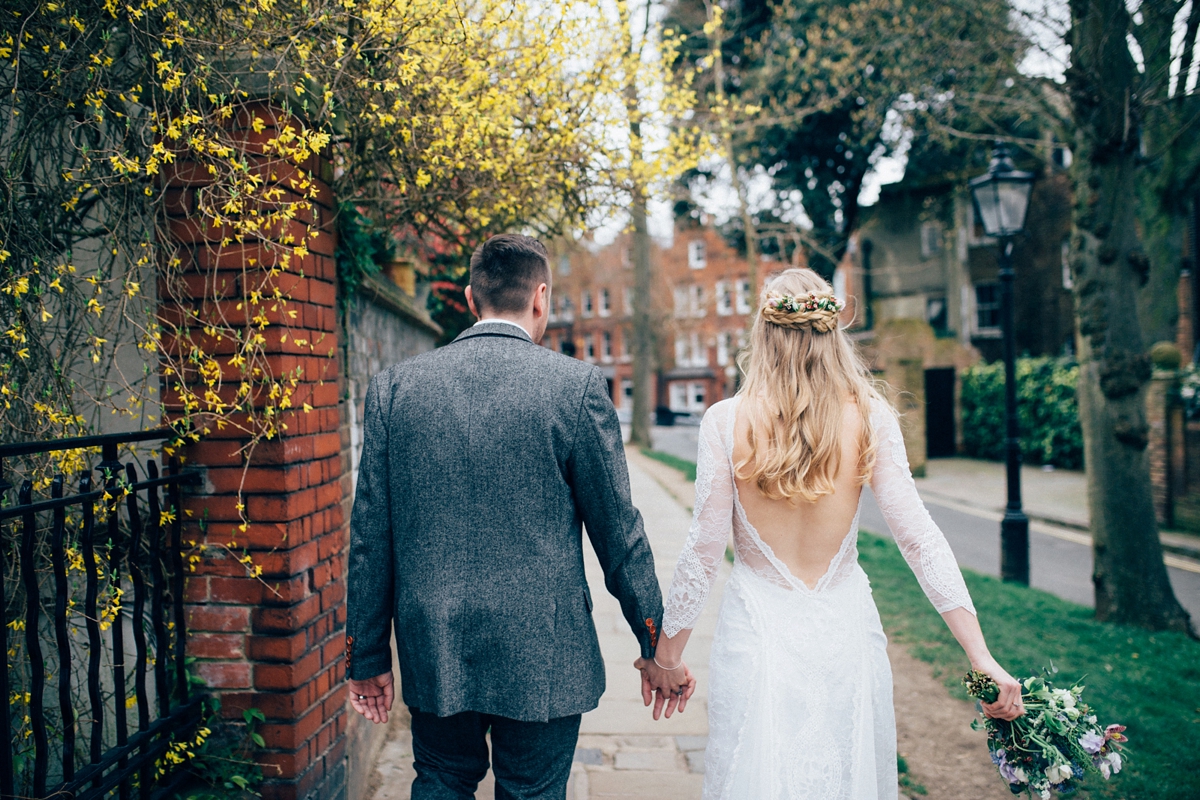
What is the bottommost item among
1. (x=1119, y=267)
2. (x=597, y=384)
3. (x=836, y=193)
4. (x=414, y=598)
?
(x=414, y=598)

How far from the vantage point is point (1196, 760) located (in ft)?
11.4

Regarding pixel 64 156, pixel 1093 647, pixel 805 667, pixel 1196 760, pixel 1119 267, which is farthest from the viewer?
pixel 1119 267

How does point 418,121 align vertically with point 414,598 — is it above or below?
above

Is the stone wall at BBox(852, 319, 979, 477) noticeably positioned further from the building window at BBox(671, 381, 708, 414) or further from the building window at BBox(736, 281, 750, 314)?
the building window at BBox(671, 381, 708, 414)

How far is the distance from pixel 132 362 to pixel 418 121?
1419mm

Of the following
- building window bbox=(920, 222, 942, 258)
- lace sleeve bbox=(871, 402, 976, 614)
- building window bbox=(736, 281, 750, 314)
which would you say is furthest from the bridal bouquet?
building window bbox=(920, 222, 942, 258)

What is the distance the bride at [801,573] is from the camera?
2207 mm

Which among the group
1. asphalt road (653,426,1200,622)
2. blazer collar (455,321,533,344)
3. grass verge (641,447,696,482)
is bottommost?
asphalt road (653,426,1200,622)

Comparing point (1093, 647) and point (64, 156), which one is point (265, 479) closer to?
point (64, 156)

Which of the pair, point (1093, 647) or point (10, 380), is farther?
point (1093, 647)

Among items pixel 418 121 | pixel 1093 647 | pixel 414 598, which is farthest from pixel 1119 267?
pixel 414 598

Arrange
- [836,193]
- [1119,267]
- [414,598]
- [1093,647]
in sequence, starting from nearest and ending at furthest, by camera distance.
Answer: [414,598] < [1093,647] < [1119,267] < [836,193]

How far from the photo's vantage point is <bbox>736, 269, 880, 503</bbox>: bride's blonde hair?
2227 mm

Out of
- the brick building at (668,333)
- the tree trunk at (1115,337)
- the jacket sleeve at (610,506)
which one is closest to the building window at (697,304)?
the brick building at (668,333)
